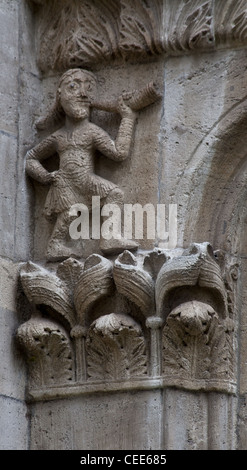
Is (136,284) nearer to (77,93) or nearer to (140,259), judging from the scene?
(140,259)

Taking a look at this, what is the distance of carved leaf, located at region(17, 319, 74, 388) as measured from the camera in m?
6.47

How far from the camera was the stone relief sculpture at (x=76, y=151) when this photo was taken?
661cm

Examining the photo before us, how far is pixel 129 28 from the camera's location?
22.1 ft

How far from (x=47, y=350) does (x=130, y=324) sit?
396 millimetres

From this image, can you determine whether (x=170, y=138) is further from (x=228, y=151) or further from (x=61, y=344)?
(x=61, y=344)

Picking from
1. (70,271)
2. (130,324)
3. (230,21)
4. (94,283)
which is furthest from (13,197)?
(230,21)

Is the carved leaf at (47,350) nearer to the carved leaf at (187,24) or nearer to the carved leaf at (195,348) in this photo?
the carved leaf at (195,348)

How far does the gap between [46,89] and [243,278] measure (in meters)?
1.25

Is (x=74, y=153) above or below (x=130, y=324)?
above

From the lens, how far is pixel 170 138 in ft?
21.6

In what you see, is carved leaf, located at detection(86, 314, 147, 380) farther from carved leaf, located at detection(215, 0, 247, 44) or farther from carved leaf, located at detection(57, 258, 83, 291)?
carved leaf, located at detection(215, 0, 247, 44)

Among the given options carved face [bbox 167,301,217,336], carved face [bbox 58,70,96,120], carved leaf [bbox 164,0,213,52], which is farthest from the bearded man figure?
carved face [bbox 167,301,217,336]

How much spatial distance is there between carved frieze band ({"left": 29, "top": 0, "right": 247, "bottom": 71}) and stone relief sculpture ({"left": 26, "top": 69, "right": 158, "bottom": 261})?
14 centimetres

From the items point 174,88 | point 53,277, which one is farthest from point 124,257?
point 174,88
